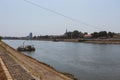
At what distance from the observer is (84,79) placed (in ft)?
66.0

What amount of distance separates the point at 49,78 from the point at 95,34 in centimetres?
15921

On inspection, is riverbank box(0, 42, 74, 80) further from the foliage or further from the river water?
the foliage

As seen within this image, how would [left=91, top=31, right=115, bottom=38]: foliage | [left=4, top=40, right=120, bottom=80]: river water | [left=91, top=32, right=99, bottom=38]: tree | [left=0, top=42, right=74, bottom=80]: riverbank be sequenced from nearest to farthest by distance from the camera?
[left=0, top=42, right=74, bottom=80]: riverbank → [left=4, top=40, right=120, bottom=80]: river water → [left=91, top=31, right=115, bottom=38]: foliage → [left=91, top=32, right=99, bottom=38]: tree

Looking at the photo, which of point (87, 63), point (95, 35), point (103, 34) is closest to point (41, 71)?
point (87, 63)

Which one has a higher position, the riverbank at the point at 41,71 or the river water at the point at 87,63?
the riverbank at the point at 41,71

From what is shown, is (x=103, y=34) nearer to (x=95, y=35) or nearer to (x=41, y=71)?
(x=95, y=35)

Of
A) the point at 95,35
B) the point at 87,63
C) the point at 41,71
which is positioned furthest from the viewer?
the point at 95,35

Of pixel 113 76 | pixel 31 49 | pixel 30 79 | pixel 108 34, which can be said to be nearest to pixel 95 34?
pixel 108 34

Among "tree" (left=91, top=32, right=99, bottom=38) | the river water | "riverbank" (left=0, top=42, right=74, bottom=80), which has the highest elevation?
"tree" (left=91, top=32, right=99, bottom=38)

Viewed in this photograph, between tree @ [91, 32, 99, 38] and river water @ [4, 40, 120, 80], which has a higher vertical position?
tree @ [91, 32, 99, 38]

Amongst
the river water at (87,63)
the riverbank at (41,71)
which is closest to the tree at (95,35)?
the river water at (87,63)

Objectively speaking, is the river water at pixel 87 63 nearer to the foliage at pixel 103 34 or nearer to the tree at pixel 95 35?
the foliage at pixel 103 34

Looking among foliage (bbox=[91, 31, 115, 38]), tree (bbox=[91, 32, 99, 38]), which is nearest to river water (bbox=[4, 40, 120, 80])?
foliage (bbox=[91, 31, 115, 38])

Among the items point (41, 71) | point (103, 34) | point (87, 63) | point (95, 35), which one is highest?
point (103, 34)
